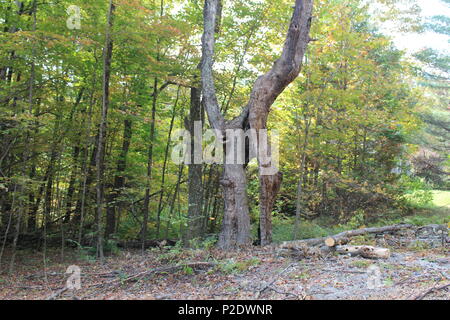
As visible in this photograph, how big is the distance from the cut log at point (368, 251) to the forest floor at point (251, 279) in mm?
119

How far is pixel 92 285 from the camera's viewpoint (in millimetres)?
5465

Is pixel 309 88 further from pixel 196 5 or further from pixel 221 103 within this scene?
pixel 196 5

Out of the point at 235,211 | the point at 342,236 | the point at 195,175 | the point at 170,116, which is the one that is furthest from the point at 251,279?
the point at 170,116

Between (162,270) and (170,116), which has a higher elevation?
(170,116)

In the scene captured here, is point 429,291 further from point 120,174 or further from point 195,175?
point 120,174

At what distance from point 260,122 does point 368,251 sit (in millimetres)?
3321

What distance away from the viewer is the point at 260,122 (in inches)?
304

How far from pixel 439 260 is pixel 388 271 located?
4.11 ft

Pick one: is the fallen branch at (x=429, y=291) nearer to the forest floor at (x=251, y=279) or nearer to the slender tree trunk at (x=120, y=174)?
the forest floor at (x=251, y=279)

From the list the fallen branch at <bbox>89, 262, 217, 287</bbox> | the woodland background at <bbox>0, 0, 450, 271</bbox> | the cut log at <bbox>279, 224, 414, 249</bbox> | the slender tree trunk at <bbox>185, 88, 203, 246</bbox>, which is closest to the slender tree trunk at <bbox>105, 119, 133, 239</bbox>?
the woodland background at <bbox>0, 0, 450, 271</bbox>

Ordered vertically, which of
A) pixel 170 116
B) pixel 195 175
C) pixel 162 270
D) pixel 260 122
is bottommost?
pixel 162 270

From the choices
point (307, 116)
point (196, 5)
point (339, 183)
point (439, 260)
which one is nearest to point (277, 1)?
point (196, 5)

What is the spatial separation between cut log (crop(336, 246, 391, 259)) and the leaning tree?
1.99m

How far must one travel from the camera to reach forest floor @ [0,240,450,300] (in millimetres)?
4387
